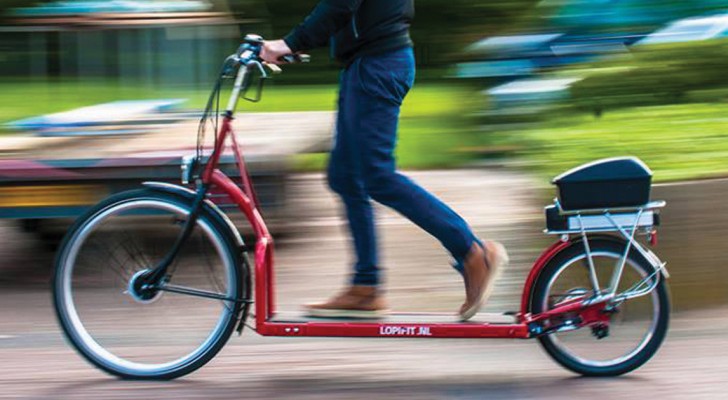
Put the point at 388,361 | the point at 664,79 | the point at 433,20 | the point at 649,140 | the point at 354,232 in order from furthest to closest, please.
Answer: the point at 433,20 → the point at 664,79 → the point at 649,140 → the point at 388,361 → the point at 354,232

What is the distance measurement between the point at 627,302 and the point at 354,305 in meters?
1.07

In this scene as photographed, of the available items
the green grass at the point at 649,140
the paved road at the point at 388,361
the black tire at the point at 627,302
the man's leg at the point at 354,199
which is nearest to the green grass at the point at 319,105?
the paved road at the point at 388,361

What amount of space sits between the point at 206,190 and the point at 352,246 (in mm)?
656

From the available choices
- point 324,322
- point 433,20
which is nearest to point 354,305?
point 324,322

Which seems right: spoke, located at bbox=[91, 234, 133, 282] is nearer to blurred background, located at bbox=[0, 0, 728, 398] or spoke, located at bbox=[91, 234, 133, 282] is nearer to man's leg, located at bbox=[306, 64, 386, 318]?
blurred background, located at bbox=[0, 0, 728, 398]

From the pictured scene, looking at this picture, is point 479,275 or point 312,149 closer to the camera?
point 479,275

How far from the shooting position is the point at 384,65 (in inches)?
178

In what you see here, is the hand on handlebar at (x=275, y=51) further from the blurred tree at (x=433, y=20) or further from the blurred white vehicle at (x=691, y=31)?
the blurred tree at (x=433, y=20)

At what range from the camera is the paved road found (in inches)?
179

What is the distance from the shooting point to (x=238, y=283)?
14.9 feet

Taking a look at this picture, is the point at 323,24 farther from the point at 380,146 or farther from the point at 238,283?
the point at 238,283

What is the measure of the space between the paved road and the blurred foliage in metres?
1.32

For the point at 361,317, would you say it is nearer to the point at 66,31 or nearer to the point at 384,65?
the point at 384,65

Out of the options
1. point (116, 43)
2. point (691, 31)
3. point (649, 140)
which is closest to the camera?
point (649, 140)
